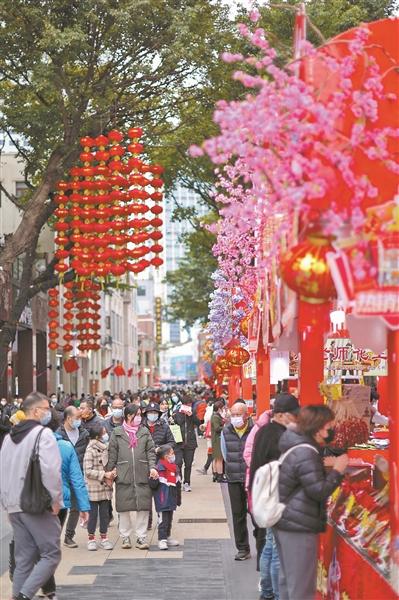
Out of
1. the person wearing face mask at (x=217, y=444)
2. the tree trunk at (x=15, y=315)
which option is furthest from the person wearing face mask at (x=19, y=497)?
the tree trunk at (x=15, y=315)

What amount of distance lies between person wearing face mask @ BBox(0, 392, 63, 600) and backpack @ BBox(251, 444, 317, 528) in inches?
81.7

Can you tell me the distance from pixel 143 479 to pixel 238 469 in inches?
55.2

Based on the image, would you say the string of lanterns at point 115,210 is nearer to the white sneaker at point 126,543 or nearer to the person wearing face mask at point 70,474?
the white sneaker at point 126,543

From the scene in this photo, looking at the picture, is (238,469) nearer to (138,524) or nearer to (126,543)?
(138,524)

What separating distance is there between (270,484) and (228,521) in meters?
8.59

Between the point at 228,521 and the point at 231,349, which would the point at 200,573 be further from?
the point at 231,349

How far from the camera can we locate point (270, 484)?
7.26 m

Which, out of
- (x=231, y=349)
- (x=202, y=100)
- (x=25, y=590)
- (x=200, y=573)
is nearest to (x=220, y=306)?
(x=231, y=349)

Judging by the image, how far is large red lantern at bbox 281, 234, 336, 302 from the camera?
6371 mm

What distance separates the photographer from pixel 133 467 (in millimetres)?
13031

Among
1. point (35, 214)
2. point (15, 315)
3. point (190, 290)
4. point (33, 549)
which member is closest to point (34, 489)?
point (33, 549)

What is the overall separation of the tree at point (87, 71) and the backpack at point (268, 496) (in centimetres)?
1312

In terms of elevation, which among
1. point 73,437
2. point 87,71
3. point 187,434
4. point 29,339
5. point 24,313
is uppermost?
point 87,71

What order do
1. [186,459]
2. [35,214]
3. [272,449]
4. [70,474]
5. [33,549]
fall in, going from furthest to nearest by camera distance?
1. [35,214]
2. [186,459]
3. [70,474]
4. [272,449]
5. [33,549]
